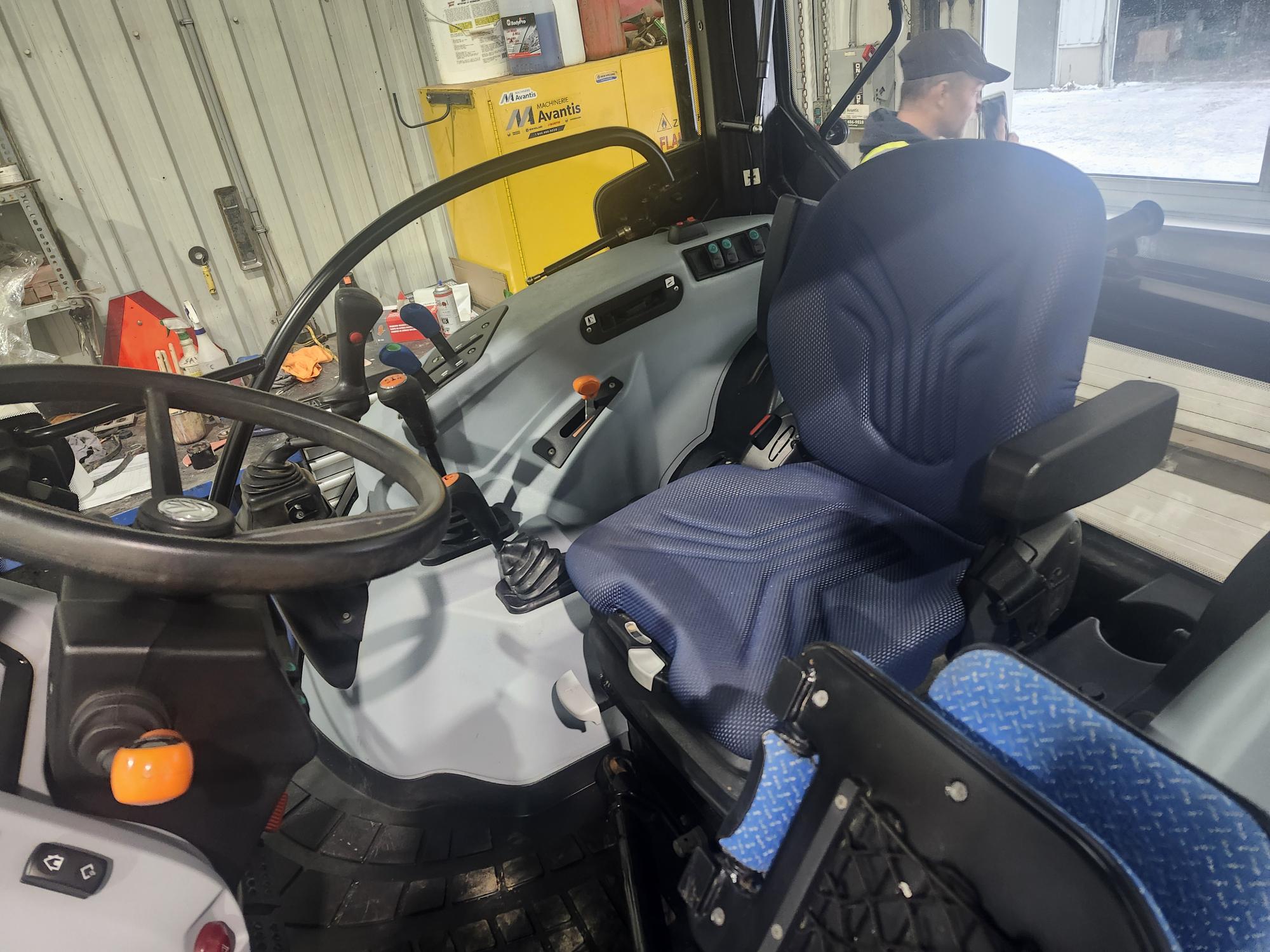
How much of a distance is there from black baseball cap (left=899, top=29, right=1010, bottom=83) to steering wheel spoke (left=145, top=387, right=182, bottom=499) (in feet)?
4.18

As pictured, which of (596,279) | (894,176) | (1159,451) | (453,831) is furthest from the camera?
(596,279)

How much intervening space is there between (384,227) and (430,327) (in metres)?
0.22

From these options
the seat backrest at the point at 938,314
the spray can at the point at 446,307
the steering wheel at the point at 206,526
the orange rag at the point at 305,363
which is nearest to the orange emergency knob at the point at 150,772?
the steering wheel at the point at 206,526

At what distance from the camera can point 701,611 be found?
3.32 feet

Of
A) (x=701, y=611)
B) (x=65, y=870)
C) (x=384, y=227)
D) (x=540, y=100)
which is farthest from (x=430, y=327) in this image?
(x=540, y=100)

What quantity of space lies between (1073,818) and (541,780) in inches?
39.0

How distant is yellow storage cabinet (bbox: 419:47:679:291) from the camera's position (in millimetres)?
2617

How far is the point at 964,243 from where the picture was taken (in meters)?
1.01

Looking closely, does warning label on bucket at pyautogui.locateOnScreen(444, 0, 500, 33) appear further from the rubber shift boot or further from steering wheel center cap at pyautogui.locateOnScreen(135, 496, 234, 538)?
steering wheel center cap at pyautogui.locateOnScreen(135, 496, 234, 538)

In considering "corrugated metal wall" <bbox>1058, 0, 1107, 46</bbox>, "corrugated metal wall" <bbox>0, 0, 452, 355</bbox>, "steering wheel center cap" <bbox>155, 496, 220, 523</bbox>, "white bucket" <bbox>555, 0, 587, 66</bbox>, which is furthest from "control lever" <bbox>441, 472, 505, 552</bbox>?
"corrugated metal wall" <bbox>0, 0, 452, 355</bbox>

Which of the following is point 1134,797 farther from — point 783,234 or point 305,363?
point 305,363

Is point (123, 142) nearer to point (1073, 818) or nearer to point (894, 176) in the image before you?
point (894, 176)

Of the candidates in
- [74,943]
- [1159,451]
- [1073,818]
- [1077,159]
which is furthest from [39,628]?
[1077,159]

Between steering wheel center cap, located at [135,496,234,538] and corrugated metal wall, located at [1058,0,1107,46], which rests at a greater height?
corrugated metal wall, located at [1058,0,1107,46]
